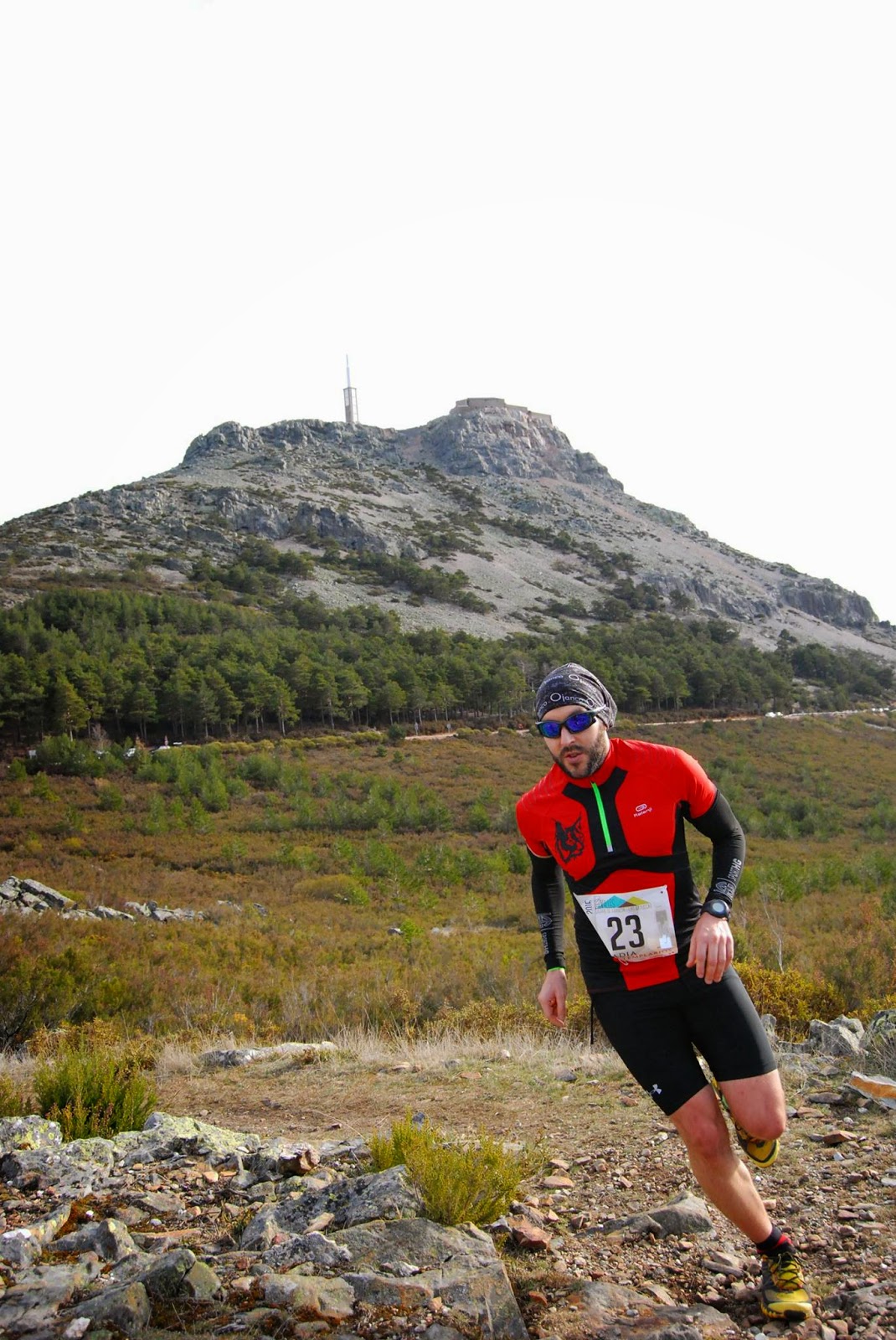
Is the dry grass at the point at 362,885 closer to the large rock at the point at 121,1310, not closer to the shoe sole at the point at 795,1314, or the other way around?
the shoe sole at the point at 795,1314

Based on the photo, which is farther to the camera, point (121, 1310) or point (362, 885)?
point (362, 885)

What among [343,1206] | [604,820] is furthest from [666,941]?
[343,1206]

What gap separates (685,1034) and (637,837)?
0.66 m

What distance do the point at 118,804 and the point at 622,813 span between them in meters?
33.8

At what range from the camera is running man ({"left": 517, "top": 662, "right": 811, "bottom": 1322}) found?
2590 millimetres

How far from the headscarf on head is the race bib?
22.7 inches

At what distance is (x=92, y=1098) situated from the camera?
4.67m

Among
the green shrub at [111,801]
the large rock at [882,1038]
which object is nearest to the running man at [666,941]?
the large rock at [882,1038]

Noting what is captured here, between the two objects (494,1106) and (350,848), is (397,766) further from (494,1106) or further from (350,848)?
(494,1106)

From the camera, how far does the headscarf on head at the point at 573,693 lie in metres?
2.94

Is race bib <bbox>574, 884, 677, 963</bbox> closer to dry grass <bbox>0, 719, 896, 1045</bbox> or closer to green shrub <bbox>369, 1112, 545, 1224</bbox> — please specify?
green shrub <bbox>369, 1112, 545, 1224</bbox>

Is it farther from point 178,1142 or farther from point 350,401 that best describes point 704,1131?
point 350,401

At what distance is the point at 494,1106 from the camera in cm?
504

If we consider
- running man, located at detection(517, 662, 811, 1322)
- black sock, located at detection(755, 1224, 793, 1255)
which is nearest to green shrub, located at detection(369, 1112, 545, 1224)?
running man, located at detection(517, 662, 811, 1322)
